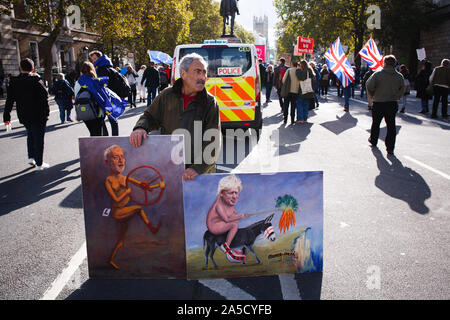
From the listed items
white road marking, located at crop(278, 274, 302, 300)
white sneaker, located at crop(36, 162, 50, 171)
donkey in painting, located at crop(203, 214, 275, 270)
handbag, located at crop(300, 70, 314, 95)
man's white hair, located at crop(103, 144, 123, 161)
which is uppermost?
handbag, located at crop(300, 70, 314, 95)

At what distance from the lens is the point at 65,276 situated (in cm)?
348

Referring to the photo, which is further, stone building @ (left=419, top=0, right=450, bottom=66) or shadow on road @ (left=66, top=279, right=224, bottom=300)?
stone building @ (left=419, top=0, right=450, bottom=66)

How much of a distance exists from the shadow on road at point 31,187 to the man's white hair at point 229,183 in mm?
3316

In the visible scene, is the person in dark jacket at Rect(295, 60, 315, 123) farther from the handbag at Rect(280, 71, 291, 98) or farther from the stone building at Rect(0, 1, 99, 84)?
the stone building at Rect(0, 1, 99, 84)

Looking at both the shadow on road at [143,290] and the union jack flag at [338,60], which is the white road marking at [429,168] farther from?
the union jack flag at [338,60]

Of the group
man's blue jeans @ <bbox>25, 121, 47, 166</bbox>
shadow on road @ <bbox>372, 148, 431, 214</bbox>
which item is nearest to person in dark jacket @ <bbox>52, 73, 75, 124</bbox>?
man's blue jeans @ <bbox>25, 121, 47, 166</bbox>

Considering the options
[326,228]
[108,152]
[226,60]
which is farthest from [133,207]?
[226,60]

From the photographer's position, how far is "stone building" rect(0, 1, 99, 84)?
98.7 feet

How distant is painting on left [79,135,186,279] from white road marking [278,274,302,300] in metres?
0.79

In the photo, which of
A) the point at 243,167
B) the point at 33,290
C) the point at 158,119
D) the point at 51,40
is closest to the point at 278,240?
the point at 158,119

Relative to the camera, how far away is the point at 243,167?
7.26m

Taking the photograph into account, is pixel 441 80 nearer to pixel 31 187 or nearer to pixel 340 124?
pixel 340 124

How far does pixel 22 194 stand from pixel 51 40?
2257 centimetres
